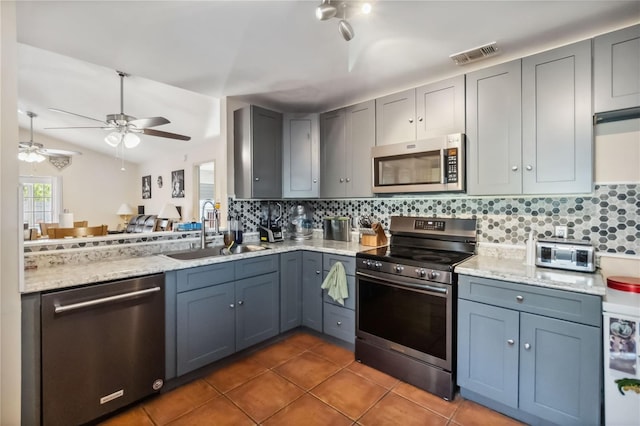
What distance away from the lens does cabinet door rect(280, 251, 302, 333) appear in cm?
270

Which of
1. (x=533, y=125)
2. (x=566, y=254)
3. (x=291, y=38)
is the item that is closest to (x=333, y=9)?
(x=291, y=38)

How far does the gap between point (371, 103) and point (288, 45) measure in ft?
3.30

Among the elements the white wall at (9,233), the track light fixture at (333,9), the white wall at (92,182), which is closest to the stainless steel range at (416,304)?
the track light fixture at (333,9)

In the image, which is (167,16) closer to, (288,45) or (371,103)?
(288,45)

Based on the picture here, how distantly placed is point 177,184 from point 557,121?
6.71 meters

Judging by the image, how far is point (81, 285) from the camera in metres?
1.62

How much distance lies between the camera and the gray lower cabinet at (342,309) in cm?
247

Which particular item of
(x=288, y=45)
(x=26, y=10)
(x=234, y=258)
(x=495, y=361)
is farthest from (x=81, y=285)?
(x=495, y=361)

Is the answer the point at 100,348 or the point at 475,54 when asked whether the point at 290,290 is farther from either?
the point at 475,54

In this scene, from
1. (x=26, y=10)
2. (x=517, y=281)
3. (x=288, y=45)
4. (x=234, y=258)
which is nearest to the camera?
(x=26, y=10)

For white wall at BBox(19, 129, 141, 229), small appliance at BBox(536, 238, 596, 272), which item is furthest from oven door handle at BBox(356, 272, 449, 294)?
white wall at BBox(19, 129, 141, 229)

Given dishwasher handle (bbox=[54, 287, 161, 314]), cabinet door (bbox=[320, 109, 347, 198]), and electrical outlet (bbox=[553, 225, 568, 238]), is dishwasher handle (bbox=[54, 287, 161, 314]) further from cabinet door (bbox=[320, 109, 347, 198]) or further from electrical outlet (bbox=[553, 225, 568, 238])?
electrical outlet (bbox=[553, 225, 568, 238])

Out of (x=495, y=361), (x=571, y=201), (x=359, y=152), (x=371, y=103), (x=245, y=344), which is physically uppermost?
(x=371, y=103)

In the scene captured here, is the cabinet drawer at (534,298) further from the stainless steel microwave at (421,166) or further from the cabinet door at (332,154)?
the cabinet door at (332,154)
